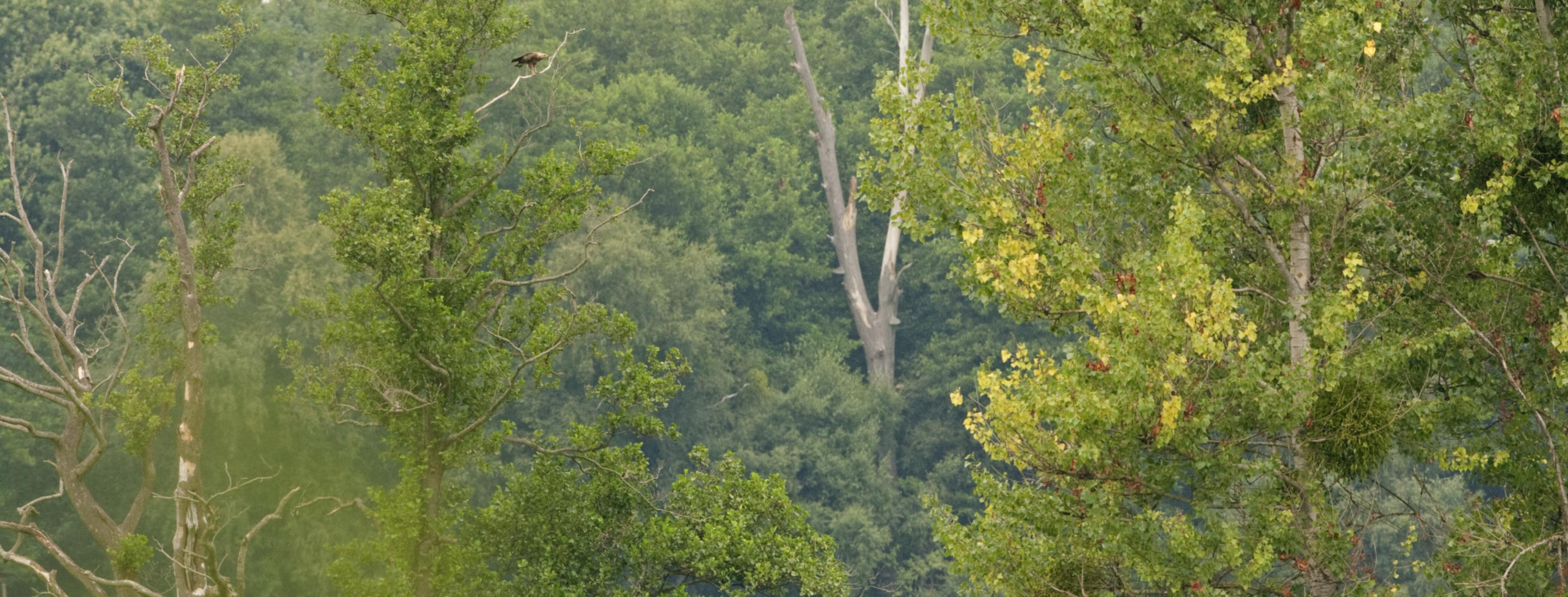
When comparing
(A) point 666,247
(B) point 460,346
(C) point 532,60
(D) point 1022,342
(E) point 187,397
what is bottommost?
(A) point 666,247

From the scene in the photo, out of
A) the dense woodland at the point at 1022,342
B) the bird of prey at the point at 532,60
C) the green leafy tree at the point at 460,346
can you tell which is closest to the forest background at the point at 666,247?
the dense woodland at the point at 1022,342

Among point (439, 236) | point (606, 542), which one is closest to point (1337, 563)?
point (606, 542)

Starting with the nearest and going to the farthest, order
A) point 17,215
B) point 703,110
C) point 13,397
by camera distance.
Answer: point 13,397
point 17,215
point 703,110

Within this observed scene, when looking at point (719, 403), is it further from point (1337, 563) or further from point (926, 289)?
point (1337, 563)

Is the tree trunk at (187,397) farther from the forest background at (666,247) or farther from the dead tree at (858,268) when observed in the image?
the dead tree at (858,268)

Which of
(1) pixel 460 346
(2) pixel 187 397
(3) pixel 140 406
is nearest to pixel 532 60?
(1) pixel 460 346

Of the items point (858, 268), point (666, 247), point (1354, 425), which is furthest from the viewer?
point (858, 268)

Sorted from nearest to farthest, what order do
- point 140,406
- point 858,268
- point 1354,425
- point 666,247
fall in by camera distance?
point 1354,425 < point 140,406 < point 666,247 < point 858,268

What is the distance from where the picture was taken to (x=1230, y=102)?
37.2 feet

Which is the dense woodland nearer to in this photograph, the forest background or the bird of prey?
the forest background

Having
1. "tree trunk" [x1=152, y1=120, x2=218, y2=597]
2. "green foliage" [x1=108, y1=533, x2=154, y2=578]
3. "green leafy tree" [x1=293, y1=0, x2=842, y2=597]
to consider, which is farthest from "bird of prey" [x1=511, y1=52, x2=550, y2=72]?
"green foliage" [x1=108, y1=533, x2=154, y2=578]

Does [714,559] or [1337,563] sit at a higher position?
[1337,563]

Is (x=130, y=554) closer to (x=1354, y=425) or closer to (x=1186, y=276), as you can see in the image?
(x=1186, y=276)

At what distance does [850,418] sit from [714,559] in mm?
25293
